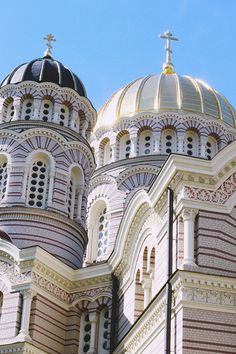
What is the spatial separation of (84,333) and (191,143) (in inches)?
404

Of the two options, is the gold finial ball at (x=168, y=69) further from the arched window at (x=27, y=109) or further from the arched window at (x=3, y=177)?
the arched window at (x=3, y=177)

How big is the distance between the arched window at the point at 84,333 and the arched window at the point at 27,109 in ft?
23.6

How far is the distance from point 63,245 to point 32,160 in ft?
9.77

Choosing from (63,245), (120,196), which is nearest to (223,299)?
(63,245)

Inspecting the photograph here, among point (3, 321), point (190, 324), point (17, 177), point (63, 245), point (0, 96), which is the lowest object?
point (190, 324)

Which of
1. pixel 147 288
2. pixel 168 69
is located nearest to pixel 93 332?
pixel 147 288

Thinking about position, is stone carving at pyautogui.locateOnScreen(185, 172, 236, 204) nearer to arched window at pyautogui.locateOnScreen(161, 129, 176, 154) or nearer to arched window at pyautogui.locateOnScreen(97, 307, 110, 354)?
arched window at pyautogui.locateOnScreen(97, 307, 110, 354)

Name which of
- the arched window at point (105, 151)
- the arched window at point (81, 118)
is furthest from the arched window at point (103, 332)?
the arched window at point (105, 151)

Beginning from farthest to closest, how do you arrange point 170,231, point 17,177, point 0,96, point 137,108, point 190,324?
point 137,108, point 0,96, point 17,177, point 170,231, point 190,324

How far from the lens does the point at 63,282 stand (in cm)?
2250

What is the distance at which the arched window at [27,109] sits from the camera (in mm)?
25953

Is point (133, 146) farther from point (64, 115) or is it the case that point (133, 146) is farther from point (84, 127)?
point (64, 115)

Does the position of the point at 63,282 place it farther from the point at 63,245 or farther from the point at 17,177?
the point at 17,177

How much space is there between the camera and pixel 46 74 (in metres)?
26.8
